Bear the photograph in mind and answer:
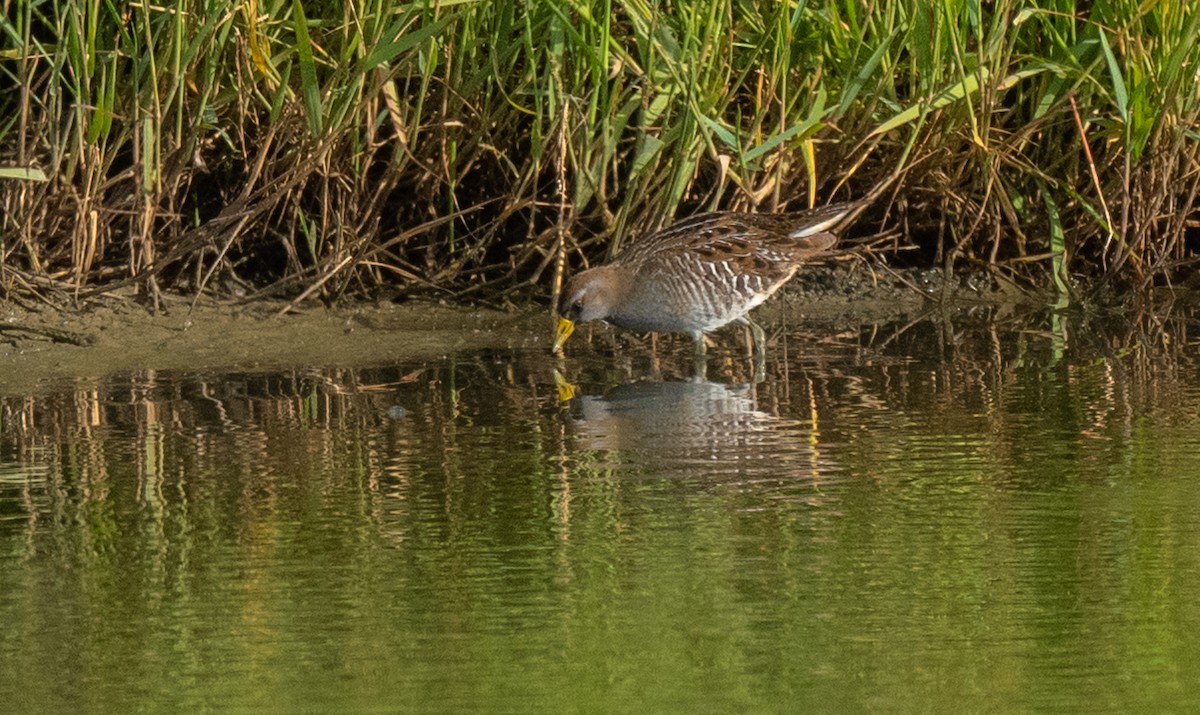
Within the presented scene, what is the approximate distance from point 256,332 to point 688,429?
6.97ft

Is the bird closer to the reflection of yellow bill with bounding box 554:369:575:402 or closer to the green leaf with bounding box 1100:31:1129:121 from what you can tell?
the reflection of yellow bill with bounding box 554:369:575:402

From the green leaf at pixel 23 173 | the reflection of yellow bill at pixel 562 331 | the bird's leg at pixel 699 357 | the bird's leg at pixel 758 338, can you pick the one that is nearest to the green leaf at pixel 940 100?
the bird's leg at pixel 758 338

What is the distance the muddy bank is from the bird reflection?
1.00 metres

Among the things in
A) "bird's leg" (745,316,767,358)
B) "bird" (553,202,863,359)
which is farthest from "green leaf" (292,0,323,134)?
"bird's leg" (745,316,767,358)

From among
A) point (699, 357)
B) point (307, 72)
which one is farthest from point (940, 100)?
point (307, 72)

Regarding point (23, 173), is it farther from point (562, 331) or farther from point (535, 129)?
point (562, 331)

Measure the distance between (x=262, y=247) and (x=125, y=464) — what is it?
255 centimetres

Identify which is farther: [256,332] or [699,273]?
A: [256,332]

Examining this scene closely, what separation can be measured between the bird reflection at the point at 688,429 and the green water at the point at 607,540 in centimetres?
2

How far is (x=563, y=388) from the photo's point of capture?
19.8 feet

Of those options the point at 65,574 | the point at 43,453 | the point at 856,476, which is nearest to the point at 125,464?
the point at 43,453

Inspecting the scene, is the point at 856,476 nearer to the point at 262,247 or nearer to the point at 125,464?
the point at 125,464

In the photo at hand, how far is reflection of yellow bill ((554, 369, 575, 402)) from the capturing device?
5.86 meters

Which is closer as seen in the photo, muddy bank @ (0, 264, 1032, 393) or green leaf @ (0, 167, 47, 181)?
green leaf @ (0, 167, 47, 181)
